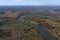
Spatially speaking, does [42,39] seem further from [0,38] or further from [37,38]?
[0,38]

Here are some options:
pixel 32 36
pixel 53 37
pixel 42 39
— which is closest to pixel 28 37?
pixel 32 36

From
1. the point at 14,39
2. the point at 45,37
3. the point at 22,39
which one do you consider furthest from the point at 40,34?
the point at 14,39

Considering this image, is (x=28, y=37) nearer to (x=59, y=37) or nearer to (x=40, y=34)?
(x=40, y=34)

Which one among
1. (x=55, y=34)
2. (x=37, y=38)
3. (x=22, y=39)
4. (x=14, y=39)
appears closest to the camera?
(x=14, y=39)

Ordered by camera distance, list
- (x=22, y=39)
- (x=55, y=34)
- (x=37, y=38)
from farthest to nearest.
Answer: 1. (x=55, y=34)
2. (x=37, y=38)
3. (x=22, y=39)

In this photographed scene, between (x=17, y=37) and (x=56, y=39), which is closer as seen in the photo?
(x=17, y=37)

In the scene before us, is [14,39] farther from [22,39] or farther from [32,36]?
[32,36]

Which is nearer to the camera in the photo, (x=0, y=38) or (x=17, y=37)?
(x=17, y=37)
